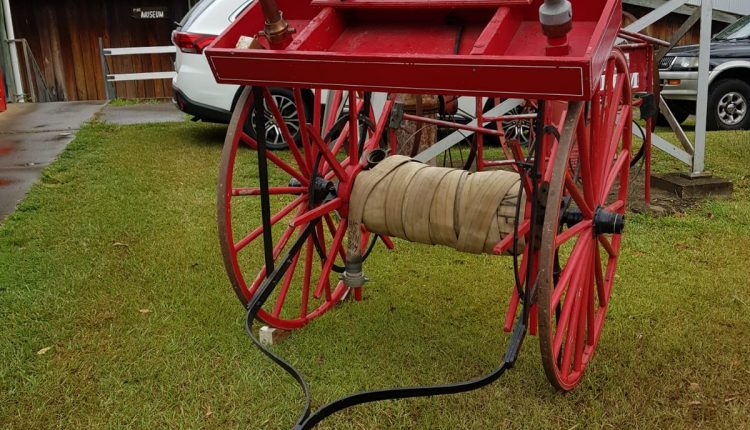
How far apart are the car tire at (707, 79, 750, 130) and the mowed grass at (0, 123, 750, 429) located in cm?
498

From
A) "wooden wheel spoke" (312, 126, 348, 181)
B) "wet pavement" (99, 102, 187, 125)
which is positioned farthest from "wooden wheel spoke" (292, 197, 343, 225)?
"wet pavement" (99, 102, 187, 125)

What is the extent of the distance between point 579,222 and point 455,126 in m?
0.85

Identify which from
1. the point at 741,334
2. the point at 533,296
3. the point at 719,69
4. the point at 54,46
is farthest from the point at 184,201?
the point at 54,46

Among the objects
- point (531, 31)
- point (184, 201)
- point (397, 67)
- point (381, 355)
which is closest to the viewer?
point (397, 67)

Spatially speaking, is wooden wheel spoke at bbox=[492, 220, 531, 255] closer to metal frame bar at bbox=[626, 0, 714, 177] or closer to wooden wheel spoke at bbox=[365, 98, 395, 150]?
wooden wheel spoke at bbox=[365, 98, 395, 150]

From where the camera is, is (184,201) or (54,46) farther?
(54,46)

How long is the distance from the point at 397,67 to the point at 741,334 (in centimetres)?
220

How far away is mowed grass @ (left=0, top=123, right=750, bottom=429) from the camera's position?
268 centimetres

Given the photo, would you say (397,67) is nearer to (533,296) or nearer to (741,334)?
(533,296)

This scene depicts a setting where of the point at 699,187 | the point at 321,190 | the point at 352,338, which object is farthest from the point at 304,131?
the point at 699,187

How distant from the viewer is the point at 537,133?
2.22 m

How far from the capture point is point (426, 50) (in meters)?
2.49

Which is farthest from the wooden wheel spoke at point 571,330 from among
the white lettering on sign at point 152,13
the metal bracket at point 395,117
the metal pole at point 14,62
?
the white lettering on sign at point 152,13

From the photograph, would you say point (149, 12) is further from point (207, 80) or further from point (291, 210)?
point (291, 210)
